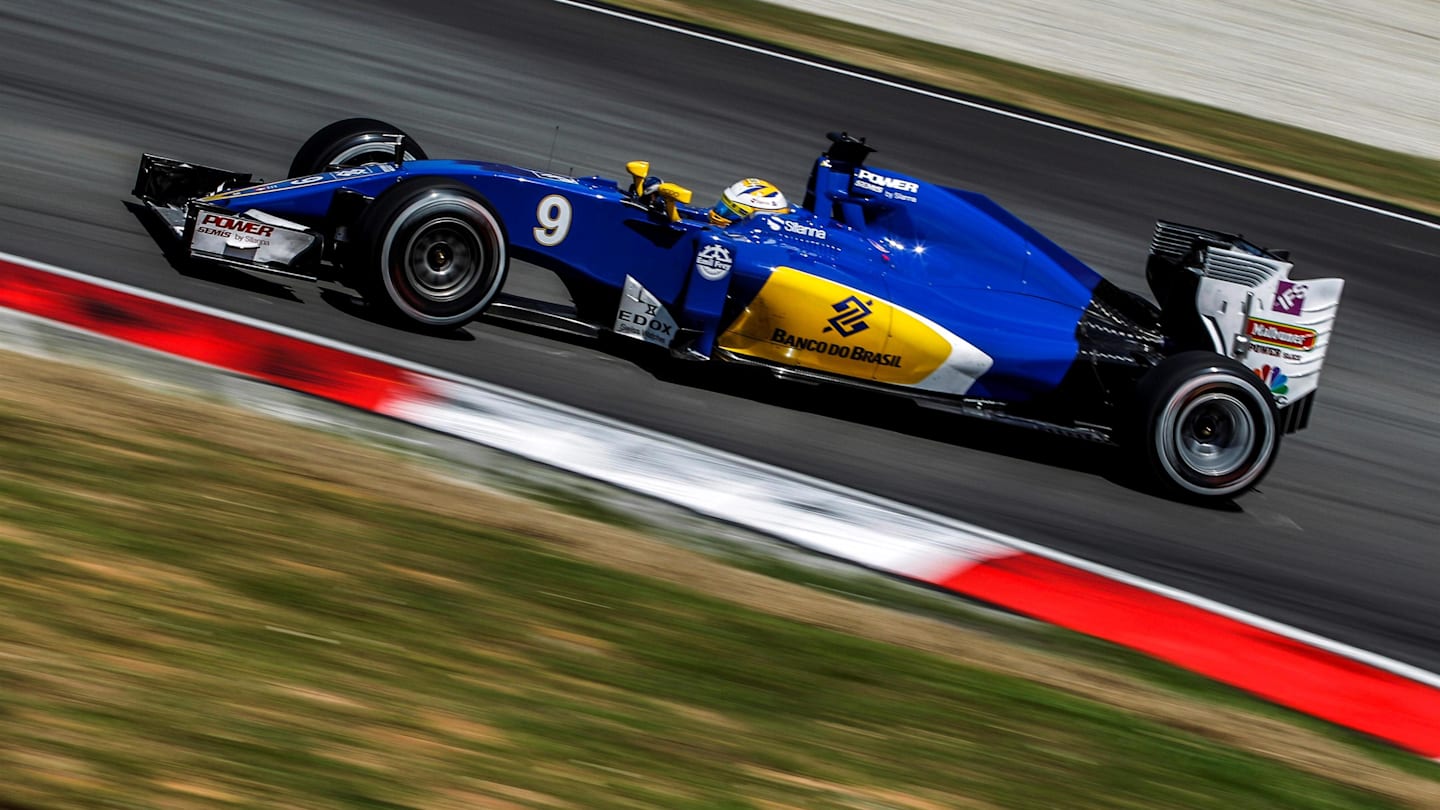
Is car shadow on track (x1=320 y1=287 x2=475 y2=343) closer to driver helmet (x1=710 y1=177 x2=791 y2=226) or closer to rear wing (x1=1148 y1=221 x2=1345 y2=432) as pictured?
driver helmet (x1=710 y1=177 x2=791 y2=226)

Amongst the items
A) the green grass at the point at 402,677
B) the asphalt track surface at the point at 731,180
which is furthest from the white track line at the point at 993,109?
the green grass at the point at 402,677

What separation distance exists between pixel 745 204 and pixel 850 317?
0.84 m

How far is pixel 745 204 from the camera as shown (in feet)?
25.0

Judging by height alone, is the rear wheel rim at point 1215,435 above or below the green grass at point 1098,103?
below

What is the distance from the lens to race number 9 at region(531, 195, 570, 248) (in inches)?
284

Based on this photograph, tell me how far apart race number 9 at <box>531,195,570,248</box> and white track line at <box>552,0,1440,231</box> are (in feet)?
22.0

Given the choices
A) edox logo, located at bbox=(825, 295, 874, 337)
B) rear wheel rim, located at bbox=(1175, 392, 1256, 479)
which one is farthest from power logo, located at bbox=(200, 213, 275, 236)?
rear wheel rim, located at bbox=(1175, 392, 1256, 479)

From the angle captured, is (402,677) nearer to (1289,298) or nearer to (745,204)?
(745,204)

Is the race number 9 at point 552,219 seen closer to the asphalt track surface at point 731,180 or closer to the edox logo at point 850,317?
the asphalt track surface at point 731,180

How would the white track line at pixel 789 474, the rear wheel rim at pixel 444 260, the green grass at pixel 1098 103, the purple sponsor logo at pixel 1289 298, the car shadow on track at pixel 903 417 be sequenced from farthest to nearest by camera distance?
the green grass at pixel 1098 103, the purple sponsor logo at pixel 1289 298, the car shadow on track at pixel 903 417, the rear wheel rim at pixel 444 260, the white track line at pixel 789 474

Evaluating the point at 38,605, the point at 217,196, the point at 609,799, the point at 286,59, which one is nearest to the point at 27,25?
the point at 286,59

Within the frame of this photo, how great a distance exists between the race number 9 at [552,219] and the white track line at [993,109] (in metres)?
6.72

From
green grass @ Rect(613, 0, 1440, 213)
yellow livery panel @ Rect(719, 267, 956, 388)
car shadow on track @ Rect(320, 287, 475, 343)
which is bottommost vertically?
car shadow on track @ Rect(320, 287, 475, 343)

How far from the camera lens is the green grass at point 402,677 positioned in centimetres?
356
